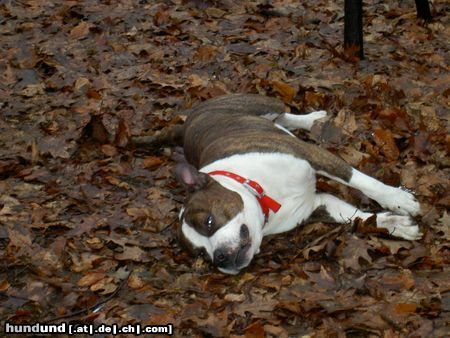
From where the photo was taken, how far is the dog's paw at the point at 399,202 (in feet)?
19.1

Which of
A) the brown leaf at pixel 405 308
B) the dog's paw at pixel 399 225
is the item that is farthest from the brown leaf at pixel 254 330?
the dog's paw at pixel 399 225

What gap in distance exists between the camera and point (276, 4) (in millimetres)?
10219

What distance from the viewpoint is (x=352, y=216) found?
5.90m

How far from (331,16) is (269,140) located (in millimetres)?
4474

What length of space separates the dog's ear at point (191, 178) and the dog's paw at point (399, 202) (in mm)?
1558

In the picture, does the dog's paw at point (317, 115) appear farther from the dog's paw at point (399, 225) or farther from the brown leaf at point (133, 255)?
the brown leaf at point (133, 255)

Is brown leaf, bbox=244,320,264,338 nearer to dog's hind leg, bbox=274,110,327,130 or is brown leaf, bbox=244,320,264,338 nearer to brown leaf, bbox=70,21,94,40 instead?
dog's hind leg, bbox=274,110,327,130

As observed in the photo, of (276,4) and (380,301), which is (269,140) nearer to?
(380,301)

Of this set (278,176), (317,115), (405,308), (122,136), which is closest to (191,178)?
(278,176)

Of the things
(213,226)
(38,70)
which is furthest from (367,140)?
(38,70)

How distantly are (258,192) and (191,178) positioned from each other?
1.86ft

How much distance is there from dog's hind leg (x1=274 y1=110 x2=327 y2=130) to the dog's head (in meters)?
2.02

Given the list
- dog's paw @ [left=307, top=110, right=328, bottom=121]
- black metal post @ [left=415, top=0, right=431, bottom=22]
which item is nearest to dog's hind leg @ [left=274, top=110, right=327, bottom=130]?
dog's paw @ [left=307, top=110, right=328, bottom=121]

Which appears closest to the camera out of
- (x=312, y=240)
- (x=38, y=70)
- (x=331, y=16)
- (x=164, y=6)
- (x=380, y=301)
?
(x=380, y=301)
